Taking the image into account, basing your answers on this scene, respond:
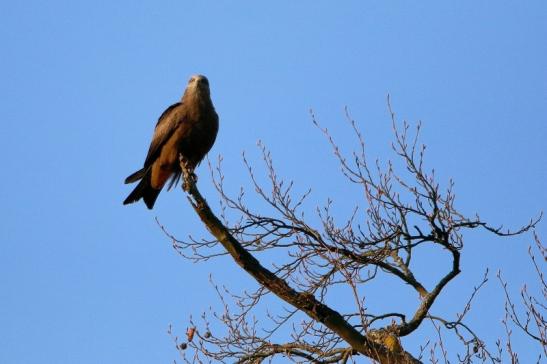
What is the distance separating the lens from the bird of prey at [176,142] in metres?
8.61

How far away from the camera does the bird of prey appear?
8609 mm

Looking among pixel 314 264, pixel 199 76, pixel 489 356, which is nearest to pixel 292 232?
pixel 314 264

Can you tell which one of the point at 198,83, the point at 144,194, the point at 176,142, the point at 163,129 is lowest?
the point at 144,194

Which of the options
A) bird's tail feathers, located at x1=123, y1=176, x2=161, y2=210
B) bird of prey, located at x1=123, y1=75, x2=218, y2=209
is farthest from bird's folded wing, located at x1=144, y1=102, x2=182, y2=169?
bird's tail feathers, located at x1=123, y1=176, x2=161, y2=210

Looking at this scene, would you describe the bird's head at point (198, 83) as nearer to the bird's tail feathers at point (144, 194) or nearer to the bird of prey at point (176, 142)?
the bird of prey at point (176, 142)

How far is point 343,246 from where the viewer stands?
21.1ft

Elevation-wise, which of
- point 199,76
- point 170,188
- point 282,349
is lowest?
point 282,349

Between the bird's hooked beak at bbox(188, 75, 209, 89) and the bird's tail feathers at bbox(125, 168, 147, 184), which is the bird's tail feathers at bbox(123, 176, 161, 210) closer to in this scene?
the bird's tail feathers at bbox(125, 168, 147, 184)

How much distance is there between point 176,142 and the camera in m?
8.58

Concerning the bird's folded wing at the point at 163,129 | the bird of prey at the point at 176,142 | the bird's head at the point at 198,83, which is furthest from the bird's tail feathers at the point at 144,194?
the bird's head at the point at 198,83

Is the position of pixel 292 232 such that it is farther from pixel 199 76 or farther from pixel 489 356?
pixel 199 76

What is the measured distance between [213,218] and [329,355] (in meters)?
1.41

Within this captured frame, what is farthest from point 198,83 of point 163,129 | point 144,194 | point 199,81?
point 144,194

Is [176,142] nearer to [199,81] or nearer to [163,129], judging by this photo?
[163,129]
